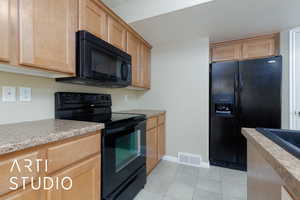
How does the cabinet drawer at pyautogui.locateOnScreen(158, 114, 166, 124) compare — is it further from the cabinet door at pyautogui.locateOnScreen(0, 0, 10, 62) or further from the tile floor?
the cabinet door at pyautogui.locateOnScreen(0, 0, 10, 62)

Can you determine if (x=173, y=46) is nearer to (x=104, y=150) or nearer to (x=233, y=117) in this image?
(x=233, y=117)

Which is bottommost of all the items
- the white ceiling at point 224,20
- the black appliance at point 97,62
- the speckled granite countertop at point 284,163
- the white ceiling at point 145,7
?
the speckled granite countertop at point 284,163

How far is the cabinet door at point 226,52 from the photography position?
239 cm

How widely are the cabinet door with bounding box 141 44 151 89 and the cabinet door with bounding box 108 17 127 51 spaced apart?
60cm

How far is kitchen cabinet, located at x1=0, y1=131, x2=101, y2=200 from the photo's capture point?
2.18ft

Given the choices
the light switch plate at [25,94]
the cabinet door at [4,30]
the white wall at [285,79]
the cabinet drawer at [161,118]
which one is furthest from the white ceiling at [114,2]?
the white wall at [285,79]

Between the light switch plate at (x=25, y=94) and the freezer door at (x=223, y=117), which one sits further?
the freezer door at (x=223, y=117)

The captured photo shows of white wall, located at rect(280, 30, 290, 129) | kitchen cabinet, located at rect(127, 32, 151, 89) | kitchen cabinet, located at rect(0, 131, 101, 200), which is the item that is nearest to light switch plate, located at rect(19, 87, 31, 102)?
kitchen cabinet, located at rect(0, 131, 101, 200)

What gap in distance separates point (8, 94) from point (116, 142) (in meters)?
0.91

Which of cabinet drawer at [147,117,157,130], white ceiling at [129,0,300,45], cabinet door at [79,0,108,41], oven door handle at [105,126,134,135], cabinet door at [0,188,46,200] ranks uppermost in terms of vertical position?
white ceiling at [129,0,300,45]

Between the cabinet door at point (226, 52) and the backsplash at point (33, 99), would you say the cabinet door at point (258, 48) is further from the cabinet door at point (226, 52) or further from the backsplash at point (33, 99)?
the backsplash at point (33, 99)

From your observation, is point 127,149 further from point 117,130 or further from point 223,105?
point 223,105

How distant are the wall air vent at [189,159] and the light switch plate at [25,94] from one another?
2221 millimetres

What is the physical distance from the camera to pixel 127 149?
1500 millimetres
